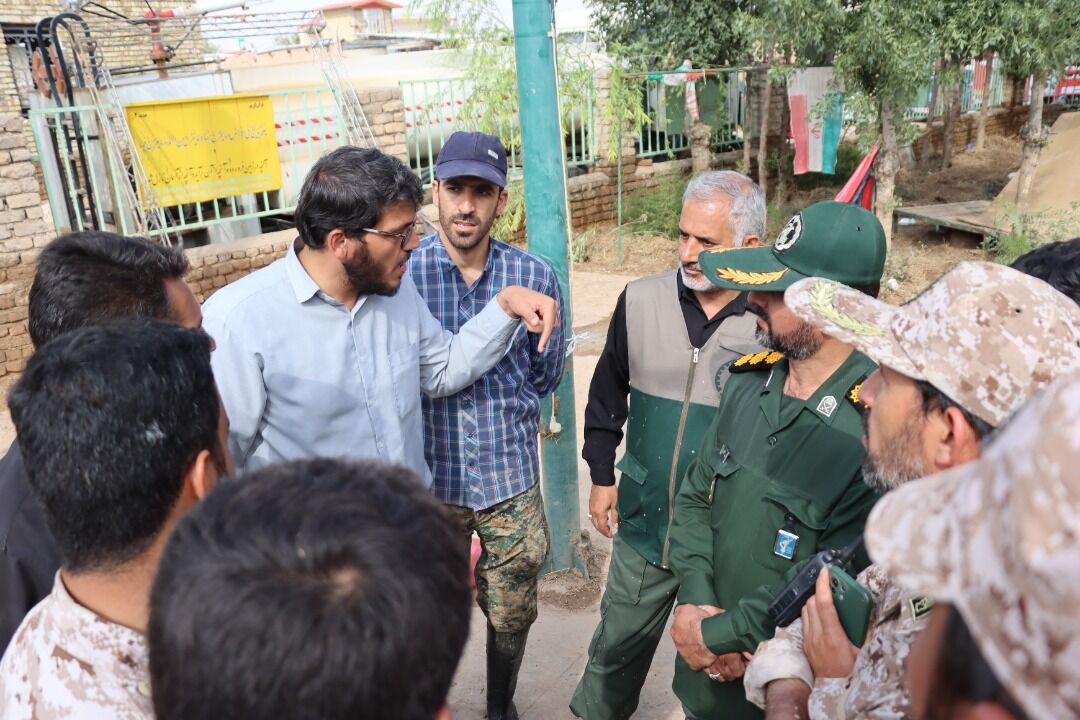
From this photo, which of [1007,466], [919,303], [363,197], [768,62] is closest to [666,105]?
[768,62]

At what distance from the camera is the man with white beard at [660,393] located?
2.66m

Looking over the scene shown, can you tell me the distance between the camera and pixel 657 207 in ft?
36.7

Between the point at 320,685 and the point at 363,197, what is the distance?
66.9 inches

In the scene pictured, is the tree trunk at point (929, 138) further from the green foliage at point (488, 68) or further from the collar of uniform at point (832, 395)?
the collar of uniform at point (832, 395)

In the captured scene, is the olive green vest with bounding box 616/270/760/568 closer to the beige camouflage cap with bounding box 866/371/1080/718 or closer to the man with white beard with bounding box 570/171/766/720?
the man with white beard with bounding box 570/171/766/720

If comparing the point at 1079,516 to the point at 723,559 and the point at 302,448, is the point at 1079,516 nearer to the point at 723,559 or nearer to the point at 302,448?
the point at 723,559

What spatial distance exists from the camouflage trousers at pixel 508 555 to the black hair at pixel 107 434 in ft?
5.77

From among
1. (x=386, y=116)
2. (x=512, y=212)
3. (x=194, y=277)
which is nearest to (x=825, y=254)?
(x=194, y=277)

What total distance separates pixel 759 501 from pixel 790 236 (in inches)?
26.9

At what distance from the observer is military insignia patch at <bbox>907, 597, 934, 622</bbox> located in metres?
1.34

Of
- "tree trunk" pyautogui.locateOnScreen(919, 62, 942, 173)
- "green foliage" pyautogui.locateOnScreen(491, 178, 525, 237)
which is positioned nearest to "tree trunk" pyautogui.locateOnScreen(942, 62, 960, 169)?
"tree trunk" pyautogui.locateOnScreen(919, 62, 942, 173)

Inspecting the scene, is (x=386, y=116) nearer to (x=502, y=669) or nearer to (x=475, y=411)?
(x=475, y=411)

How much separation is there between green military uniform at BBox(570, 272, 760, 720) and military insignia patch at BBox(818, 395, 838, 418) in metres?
0.67

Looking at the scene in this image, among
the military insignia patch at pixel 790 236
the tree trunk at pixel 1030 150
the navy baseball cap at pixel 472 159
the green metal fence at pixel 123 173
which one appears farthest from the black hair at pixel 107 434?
the tree trunk at pixel 1030 150
